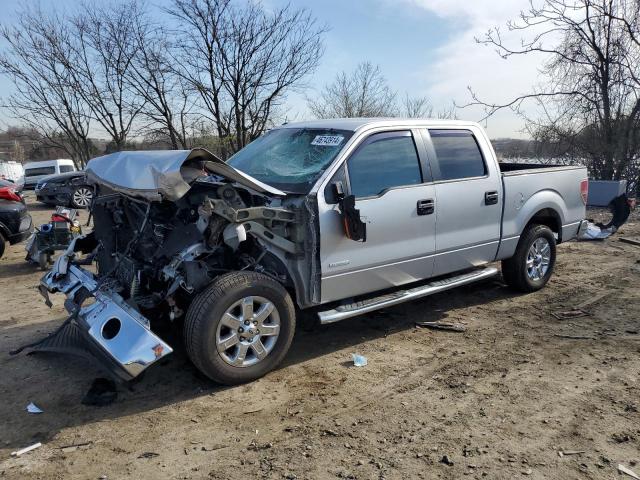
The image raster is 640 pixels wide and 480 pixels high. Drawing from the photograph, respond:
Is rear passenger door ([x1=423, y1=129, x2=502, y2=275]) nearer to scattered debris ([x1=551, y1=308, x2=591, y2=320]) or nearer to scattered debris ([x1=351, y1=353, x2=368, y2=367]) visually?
scattered debris ([x1=551, y1=308, x2=591, y2=320])

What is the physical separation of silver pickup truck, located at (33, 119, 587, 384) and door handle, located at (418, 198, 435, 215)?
0.01 m

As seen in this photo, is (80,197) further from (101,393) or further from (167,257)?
(101,393)

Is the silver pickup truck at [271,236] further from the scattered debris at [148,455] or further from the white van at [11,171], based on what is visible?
the white van at [11,171]

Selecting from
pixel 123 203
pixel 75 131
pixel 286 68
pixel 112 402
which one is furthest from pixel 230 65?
pixel 112 402

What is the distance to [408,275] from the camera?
15.1ft

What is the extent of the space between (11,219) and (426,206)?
7.02m

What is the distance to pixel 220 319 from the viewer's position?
11.7 ft

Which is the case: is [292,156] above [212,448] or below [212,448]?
above

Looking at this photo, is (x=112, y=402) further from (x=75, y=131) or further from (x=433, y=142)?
(x=75, y=131)

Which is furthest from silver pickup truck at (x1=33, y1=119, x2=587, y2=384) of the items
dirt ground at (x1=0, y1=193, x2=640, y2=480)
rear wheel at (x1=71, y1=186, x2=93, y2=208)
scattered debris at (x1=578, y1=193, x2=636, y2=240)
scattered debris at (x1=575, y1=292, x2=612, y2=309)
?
rear wheel at (x1=71, y1=186, x2=93, y2=208)

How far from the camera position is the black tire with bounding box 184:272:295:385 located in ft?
11.5

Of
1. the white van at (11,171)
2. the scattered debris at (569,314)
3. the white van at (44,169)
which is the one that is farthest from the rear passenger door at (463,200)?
the white van at (11,171)

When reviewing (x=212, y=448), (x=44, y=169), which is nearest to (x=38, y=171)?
(x=44, y=169)

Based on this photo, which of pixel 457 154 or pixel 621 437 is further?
pixel 457 154
